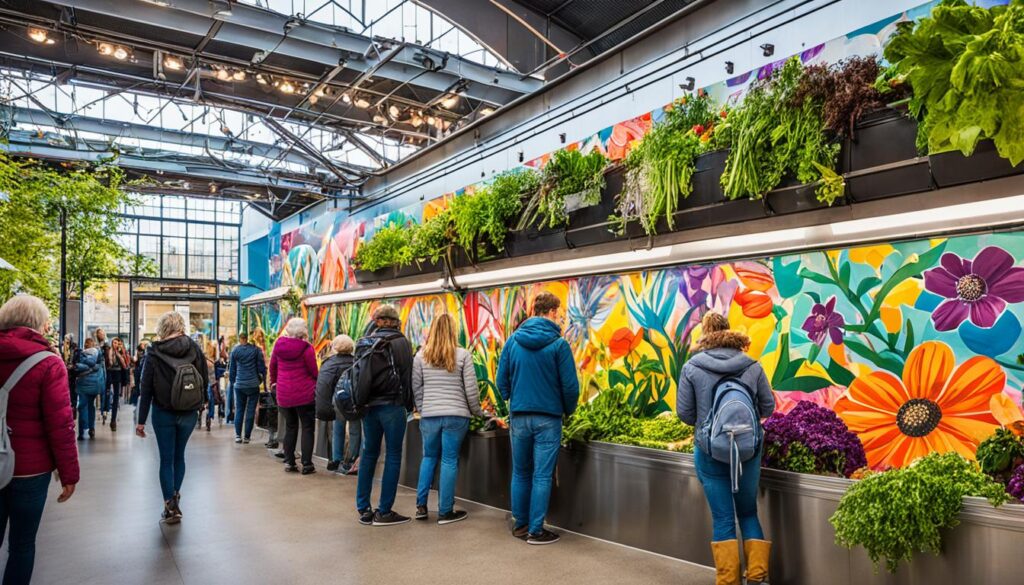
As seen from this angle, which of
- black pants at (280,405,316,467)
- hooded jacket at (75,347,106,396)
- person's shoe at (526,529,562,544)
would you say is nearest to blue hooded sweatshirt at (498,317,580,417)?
person's shoe at (526,529,562,544)

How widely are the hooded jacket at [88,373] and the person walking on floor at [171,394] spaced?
5463mm

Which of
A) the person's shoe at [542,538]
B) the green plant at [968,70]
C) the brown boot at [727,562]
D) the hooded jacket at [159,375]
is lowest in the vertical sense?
the person's shoe at [542,538]

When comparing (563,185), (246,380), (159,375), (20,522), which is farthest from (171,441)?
(246,380)

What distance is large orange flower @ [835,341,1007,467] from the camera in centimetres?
407

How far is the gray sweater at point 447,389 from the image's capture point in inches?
228

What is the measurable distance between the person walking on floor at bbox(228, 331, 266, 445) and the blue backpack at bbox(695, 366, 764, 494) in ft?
26.8

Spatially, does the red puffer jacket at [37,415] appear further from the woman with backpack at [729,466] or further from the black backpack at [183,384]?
the woman with backpack at [729,466]

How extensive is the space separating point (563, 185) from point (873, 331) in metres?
2.56

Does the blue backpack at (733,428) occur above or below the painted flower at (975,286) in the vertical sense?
below

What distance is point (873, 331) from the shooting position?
4551mm

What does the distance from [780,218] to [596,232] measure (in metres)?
1.62

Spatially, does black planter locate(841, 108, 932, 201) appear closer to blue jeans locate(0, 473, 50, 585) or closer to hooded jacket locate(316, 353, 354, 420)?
blue jeans locate(0, 473, 50, 585)

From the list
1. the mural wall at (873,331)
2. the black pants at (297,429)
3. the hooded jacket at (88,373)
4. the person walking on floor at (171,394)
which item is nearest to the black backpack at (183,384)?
the person walking on floor at (171,394)

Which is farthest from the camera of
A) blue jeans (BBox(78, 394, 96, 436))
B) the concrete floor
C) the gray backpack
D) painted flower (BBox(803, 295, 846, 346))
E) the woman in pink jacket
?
blue jeans (BBox(78, 394, 96, 436))
